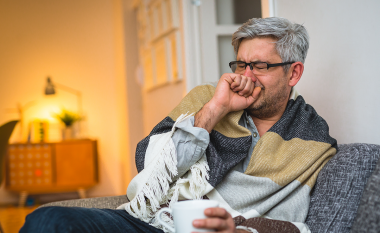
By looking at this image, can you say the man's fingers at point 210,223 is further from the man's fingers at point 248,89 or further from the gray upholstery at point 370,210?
the man's fingers at point 248,89

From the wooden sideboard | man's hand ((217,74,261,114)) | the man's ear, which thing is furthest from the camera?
the wooden sideboard

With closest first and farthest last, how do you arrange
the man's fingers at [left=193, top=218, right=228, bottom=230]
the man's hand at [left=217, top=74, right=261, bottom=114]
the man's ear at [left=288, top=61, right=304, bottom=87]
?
the man's fingers at [left=193, top=218, right=228, bottom=230] < the man's hand at [left=217, top=74, right=261, bottom=114] < the man's ear at [left=288, top=61, right=304, bottom=87]

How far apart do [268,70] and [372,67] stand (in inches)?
16.4

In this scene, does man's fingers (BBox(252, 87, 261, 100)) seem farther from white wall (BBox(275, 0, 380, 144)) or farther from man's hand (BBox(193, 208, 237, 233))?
man's hand (BBox(193, 208, 237, 233))

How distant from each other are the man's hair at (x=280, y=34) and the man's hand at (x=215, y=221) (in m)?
0.86

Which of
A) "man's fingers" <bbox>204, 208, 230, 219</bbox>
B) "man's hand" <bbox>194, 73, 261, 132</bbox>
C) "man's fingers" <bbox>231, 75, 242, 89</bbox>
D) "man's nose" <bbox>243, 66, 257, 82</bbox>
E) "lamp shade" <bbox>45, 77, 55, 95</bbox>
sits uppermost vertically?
"lamp shade" <bbox>45, 77, 55, 95</bbox>

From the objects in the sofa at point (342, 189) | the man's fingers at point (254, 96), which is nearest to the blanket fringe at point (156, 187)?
the man's fingers at point (254, 96)

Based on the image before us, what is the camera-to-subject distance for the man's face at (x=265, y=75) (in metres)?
1.40

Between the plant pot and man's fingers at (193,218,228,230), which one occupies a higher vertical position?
the plant pot

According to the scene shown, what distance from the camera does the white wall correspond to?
1400 mm

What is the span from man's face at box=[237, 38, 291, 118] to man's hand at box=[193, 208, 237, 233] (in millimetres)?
716

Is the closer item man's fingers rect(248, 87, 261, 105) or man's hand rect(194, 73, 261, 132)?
man's hand rect(194, 73, 261, 132)


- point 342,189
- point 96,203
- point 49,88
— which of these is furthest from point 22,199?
point 342,189

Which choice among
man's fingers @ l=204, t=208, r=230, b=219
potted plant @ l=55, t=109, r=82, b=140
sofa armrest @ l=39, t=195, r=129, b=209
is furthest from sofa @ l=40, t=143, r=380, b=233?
potted plant @ l=55, t=109, r=82, b=140
